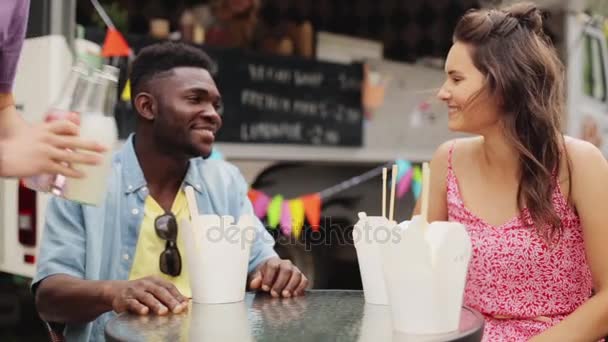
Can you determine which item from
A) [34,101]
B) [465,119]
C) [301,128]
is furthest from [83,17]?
[465,119]

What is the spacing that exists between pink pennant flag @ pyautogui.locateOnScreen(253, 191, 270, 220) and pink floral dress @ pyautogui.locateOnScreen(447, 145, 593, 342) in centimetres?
→ 286

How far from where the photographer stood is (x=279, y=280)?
233 centimetres

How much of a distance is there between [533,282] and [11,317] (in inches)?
136

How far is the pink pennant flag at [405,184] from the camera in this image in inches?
226

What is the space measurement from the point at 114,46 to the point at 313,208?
67.0 inches

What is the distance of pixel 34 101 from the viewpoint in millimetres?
3562

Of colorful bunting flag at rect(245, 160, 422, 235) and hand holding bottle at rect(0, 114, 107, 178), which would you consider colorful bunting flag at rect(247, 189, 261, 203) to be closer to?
colorful bunting flag at rect(245, 160, 422, 235)

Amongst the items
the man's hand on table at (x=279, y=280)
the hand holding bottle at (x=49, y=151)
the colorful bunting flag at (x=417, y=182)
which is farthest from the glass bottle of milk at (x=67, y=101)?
the colorful bunting flag at (x=417, y=182)

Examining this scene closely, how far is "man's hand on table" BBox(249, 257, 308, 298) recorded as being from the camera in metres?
2.31

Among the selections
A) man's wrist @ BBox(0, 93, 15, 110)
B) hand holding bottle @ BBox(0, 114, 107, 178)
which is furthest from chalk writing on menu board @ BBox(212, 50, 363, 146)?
hand holding bottle @ BBox(0, 114, 107, 178)

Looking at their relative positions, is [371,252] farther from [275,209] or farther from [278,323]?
[275,209]

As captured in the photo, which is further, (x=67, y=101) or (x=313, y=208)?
(x=313, y=208)

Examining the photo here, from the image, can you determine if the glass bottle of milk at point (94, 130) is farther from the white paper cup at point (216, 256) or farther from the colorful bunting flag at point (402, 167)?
the colorful bunting flag at point (402, 167)

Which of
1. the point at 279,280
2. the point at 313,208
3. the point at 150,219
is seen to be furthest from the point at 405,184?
the point at 279,280
